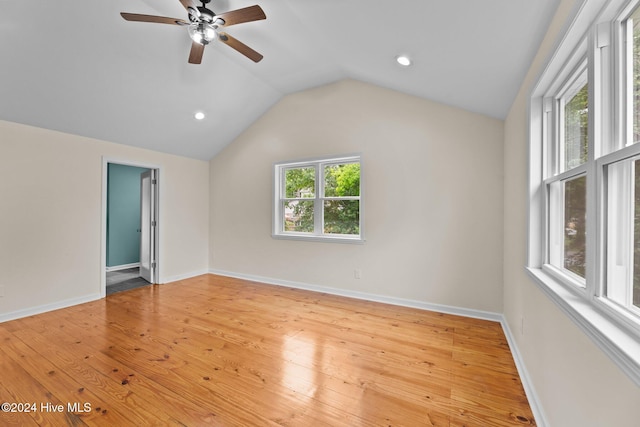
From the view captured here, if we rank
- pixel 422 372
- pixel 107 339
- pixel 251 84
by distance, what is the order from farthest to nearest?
pixel 251 84, pixel 107 339, pixel 422 372

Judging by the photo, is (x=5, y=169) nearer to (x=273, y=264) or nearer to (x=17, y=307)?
(x=17, y=307)

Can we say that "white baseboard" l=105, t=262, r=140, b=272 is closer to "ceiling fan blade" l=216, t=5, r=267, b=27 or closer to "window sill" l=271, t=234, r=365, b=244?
"window sill" l=271, t=234, r=365, b=244

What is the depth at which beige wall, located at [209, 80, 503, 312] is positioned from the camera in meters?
3.33

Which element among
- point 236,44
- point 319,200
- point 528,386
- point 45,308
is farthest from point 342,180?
point 45,308

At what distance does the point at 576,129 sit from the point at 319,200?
324 cm

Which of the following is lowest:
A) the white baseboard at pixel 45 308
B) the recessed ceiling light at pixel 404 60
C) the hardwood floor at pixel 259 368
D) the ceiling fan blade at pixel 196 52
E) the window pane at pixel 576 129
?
the hardwood floor at pixel 259 368

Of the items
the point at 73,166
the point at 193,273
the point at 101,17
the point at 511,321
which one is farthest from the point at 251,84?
the point at 511,321

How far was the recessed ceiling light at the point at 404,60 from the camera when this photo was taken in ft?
8.64

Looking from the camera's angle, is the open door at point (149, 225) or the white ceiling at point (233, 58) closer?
the white ceiling at point (233, 58)

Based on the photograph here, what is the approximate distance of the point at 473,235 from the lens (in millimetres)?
3361

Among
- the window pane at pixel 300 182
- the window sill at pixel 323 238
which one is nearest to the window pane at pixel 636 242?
the window sill at pixel 323 238

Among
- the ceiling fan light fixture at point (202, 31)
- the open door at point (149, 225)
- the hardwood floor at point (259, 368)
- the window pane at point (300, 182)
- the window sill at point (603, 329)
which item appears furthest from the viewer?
the open door at point (149, 225)

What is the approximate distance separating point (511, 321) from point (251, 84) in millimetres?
4338

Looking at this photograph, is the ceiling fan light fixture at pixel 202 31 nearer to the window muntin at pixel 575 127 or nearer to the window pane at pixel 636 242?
the window muntin at pixel 575 127
